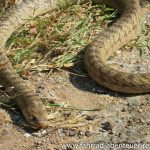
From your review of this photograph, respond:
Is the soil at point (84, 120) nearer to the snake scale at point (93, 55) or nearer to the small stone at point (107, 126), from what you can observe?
the small stone at point (107, 126)

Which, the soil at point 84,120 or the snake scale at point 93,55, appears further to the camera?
the snake scale at point 93,55

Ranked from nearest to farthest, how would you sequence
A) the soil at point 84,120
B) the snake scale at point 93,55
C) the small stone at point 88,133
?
the soil at point 84,120, the small stone at point 88,133, the snake scale at point 93,55

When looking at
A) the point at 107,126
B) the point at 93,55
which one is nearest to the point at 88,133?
the point at 107,126

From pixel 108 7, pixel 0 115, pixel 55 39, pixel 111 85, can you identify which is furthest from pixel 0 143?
pixel 108 7

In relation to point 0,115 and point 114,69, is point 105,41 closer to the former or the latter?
point 114,69

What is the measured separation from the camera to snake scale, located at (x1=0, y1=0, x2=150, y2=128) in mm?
5490

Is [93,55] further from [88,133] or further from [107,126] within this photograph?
[88,133]

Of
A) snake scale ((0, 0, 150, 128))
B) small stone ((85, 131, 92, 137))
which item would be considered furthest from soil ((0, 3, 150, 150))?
snake scale ((0, 0, 150, 128))

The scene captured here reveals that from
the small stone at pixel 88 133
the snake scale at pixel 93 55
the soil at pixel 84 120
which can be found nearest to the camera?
the soil at pixel 84 120

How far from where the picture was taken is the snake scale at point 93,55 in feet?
18.0

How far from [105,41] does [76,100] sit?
1103 mm

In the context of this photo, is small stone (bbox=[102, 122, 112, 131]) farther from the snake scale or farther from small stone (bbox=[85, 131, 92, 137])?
the snake scale

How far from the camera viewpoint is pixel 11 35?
6.78 metres

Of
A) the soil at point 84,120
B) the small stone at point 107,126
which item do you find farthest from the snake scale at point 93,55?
the small stone at point 107,126
